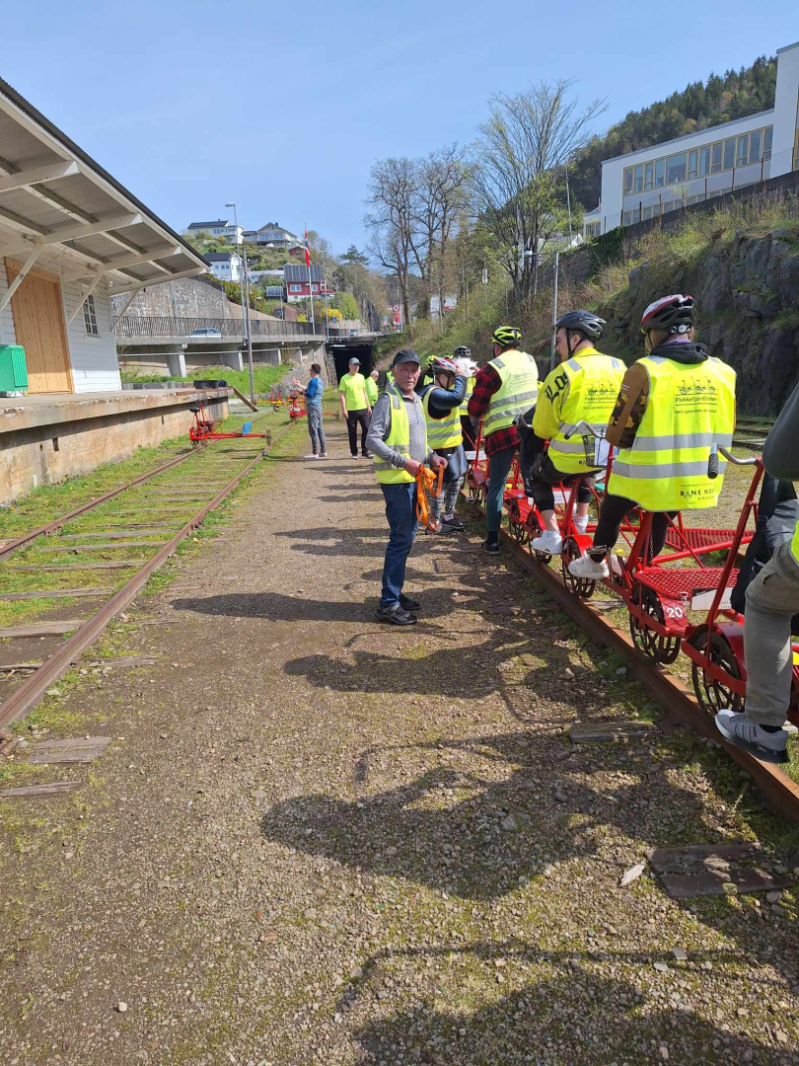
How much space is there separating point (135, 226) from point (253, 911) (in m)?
18.7

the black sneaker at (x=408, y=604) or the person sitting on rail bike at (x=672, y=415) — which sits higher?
the person sitting on rail bike at (x=672, y=415)

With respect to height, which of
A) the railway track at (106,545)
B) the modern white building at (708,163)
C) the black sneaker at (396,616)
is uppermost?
the modern white building at (708,163)

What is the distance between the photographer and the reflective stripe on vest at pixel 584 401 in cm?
492

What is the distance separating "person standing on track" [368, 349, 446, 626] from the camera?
5230 millimetres

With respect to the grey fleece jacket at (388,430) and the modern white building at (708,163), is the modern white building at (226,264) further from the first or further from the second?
the grey fleece jacket at (388,430)

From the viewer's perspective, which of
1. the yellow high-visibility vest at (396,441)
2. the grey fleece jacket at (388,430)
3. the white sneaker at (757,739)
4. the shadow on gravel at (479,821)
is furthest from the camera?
the yellow high-visibility vest at (396,441)

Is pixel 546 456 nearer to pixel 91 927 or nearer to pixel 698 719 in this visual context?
pixel 698 719

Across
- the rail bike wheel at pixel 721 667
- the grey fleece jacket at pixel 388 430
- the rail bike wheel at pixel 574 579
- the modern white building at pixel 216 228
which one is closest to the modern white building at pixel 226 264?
the modern white building at pixel 216 228

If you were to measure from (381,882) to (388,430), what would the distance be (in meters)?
3.31

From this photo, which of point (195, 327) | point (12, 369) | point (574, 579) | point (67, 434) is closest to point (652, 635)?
point (574, 579)

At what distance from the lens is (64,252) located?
714 inches

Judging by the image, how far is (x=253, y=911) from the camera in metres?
2.67

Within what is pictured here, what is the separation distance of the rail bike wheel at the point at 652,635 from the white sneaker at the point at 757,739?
3.97ft

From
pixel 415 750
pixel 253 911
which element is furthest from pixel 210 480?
pixel 253 911
